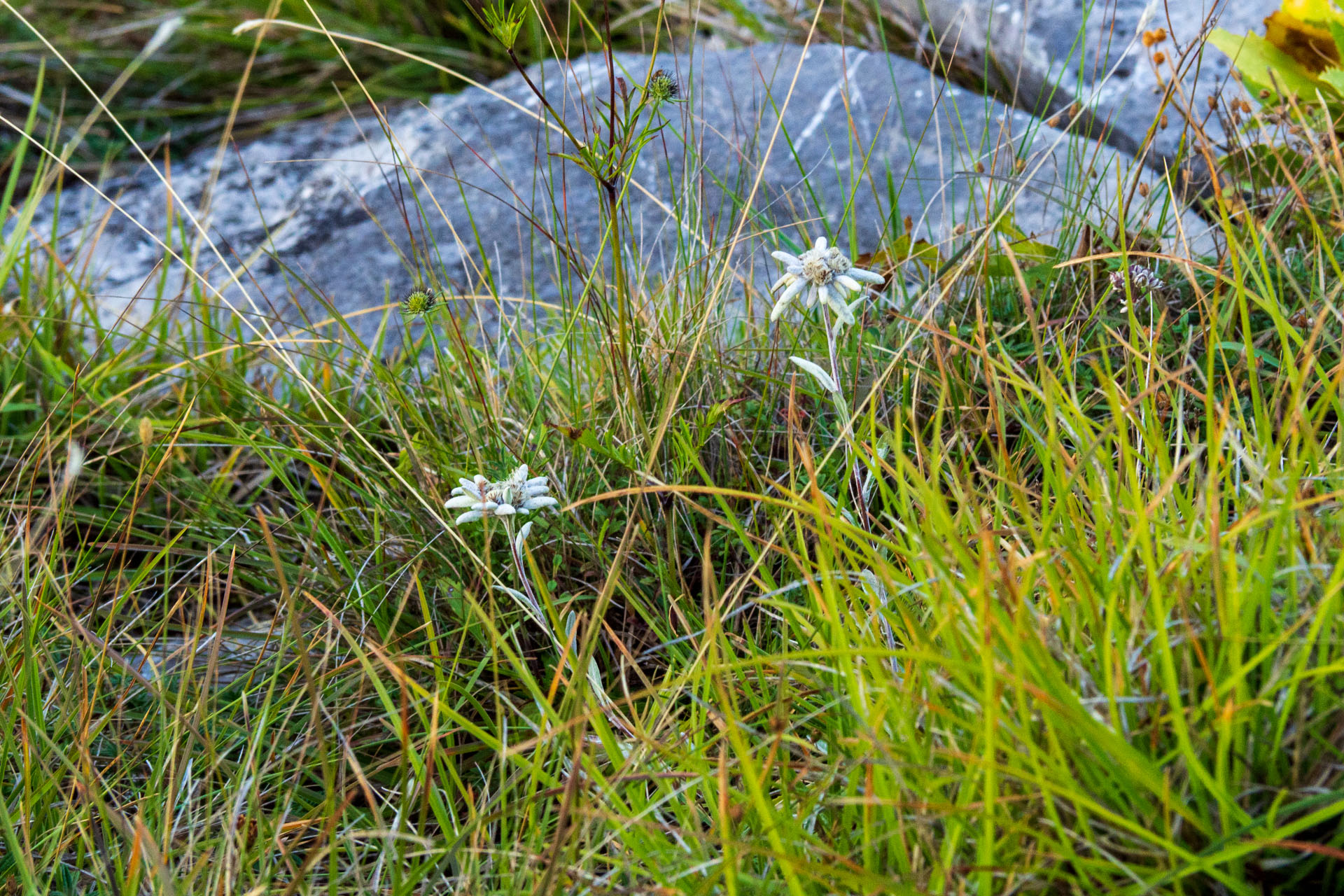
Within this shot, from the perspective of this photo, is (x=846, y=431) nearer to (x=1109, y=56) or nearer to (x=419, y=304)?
(x=419, y=304)

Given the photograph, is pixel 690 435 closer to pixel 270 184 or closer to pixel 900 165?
pixel 900 165

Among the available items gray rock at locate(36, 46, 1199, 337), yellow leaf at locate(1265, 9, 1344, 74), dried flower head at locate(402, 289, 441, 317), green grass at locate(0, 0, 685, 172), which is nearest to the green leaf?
yellow leaf at locate(1265, 9, 1344, 74)

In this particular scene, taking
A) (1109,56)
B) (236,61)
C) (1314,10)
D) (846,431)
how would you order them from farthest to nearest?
(236,61) < (1109,56) < (1314,10) < (846,431)

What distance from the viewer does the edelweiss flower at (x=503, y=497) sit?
42.1 inches

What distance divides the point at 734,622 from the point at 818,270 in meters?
0.48

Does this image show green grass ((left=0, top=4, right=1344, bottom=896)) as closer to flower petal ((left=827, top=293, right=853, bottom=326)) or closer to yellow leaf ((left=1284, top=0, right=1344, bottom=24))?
flower petal ((left=827, top=293, right=853, bottom=326))

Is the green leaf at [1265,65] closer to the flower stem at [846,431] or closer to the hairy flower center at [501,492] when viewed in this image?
the flower stem at [846,431]

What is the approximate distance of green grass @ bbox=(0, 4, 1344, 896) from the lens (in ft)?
2.47

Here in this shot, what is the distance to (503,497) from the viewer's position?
109cm

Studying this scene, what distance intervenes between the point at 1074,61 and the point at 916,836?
7.67 ft

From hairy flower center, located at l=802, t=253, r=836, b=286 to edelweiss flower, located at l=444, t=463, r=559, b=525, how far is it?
0.39m

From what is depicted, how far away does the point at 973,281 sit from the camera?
64.7 inches

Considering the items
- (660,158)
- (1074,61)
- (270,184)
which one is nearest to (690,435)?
(660,158)

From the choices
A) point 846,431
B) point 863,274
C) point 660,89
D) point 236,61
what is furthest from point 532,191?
point 236,61
